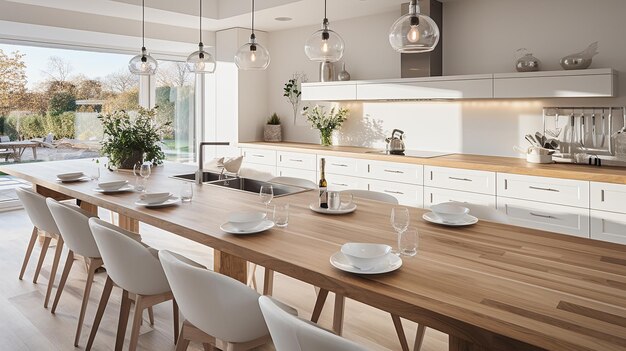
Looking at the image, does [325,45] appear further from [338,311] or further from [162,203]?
[338,311]

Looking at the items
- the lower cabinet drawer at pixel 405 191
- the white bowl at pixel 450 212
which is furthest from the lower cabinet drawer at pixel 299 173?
the white bowl at pixel 450 212

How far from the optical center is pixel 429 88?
14.5 ft

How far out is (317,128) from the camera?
558cm

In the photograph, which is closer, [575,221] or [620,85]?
[575,221]

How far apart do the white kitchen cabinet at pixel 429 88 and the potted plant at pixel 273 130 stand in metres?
1.59

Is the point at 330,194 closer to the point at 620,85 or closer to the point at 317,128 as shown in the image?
the point at 620,85

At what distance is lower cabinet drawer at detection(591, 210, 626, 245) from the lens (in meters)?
3.17

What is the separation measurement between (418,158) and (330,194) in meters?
2.04

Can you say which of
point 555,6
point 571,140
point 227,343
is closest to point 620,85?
point 571,140

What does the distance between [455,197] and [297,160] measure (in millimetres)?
1977

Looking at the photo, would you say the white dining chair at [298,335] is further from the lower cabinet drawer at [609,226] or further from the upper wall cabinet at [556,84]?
the upper wall cabinet at [556,84]

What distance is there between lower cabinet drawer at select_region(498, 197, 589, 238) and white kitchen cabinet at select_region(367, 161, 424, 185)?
2.51ft

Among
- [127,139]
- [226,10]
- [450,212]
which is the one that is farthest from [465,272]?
[226,10]

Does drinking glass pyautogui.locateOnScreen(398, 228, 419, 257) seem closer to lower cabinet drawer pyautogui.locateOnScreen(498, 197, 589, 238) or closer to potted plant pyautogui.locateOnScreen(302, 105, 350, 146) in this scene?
lower cabinet drawer pyautogui.locateOnScreen(498, 197, 589, 238)
